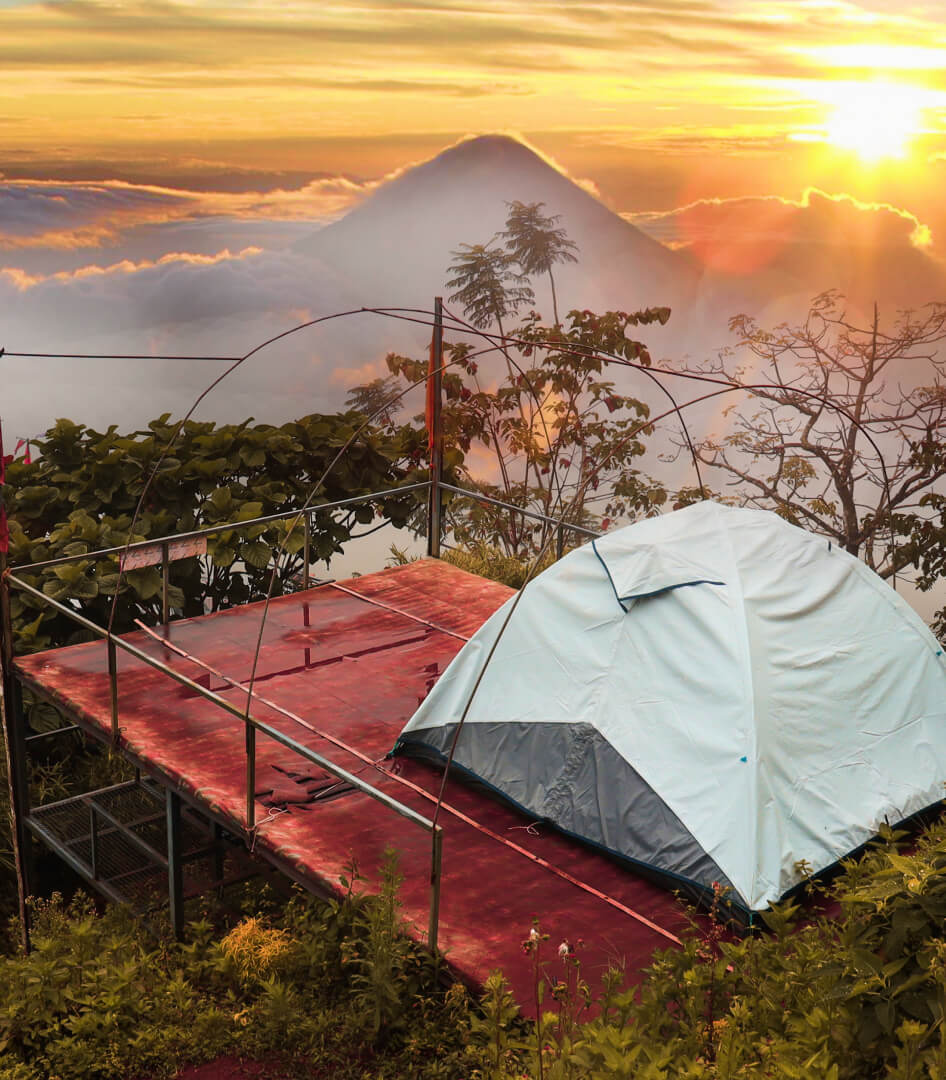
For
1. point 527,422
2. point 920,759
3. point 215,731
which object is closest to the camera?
point 920,759

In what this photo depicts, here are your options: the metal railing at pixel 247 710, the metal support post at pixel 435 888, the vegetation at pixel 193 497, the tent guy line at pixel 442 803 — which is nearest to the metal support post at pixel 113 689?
the metal railing at pixel 247 710

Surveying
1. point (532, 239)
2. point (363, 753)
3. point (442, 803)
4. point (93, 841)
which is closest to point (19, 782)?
point (93, 841)

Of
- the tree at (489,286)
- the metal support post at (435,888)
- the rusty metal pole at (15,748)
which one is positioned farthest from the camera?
the tree at (489,286)

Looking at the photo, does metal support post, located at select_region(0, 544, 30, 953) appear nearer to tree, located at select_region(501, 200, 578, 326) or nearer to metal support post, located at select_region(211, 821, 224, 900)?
metal support post, located at select_region(211, 821, 224, 900)

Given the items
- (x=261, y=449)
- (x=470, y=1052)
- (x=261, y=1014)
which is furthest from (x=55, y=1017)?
(x=261, y=449)

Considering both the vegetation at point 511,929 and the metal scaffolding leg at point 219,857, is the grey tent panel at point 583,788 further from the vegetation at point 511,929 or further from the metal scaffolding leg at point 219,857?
the metal scaffolding leg at point 219,857

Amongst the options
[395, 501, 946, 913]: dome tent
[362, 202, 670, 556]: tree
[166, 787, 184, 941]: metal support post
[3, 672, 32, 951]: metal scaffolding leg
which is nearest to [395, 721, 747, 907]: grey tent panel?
[395, 501, 946, 913]: dome tent

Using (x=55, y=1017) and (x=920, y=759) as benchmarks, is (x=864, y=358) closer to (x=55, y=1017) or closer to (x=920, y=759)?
(x=920, y=759)

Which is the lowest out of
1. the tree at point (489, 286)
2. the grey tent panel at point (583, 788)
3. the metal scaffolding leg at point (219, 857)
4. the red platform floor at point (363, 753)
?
the metal scaffolding leg at point (219, 857)
